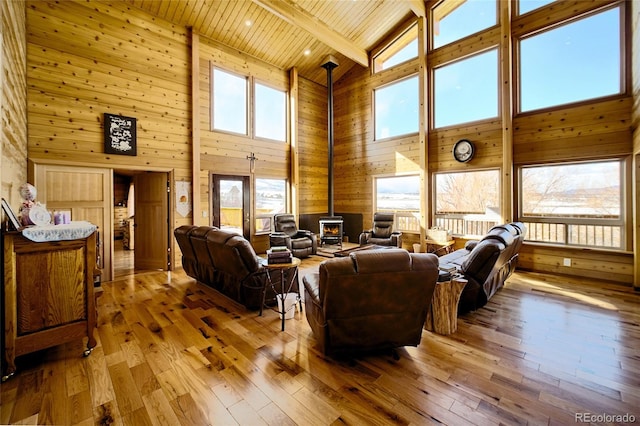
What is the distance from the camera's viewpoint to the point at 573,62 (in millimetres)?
4793

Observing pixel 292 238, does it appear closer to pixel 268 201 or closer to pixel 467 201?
pixel 268 201

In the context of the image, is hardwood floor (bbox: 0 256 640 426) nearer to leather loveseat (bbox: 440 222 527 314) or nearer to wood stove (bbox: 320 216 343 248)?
leather loveseat (bbox: 440 222 527 314)

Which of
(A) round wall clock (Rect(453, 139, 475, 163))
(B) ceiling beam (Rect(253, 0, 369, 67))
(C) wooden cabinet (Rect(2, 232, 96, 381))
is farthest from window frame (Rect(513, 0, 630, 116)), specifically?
(C) wooden cabinet (Rect(2, 232, 96, 381))

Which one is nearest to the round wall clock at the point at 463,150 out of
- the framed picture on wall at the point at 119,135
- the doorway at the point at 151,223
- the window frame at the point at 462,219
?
the window frame at the point at 462,219

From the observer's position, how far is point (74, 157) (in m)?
4.46

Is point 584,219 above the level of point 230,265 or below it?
above

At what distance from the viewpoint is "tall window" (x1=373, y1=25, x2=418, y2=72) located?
6980 millimetres

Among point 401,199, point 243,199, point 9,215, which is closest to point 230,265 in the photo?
point 9,215

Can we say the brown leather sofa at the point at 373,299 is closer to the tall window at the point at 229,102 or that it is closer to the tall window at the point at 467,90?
the tall window at the point at 467,90

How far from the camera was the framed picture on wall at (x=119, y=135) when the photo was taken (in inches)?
186

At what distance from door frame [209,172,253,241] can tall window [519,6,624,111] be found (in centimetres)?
607

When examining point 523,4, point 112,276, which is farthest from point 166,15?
point 523,4

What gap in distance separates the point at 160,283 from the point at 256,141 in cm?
393

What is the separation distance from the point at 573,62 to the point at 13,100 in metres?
8.13
